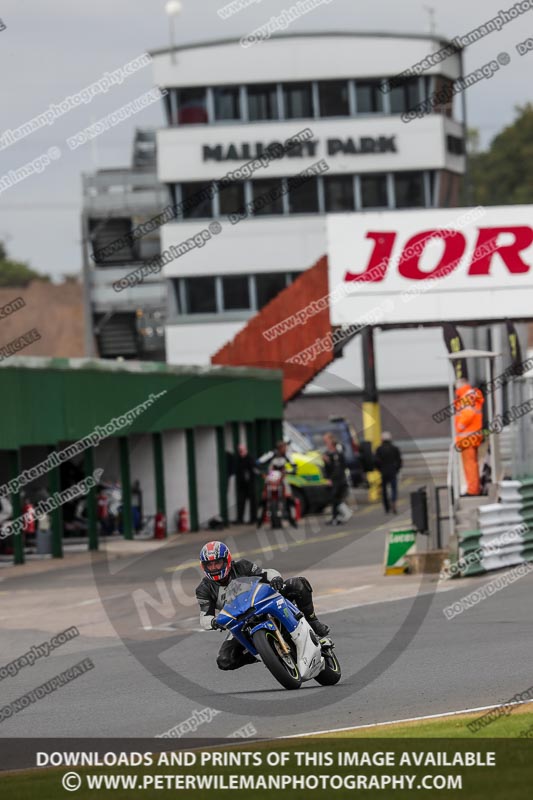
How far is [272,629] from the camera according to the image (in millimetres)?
12039

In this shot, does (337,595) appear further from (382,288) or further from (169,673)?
(382,288)

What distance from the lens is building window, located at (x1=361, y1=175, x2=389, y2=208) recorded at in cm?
6116

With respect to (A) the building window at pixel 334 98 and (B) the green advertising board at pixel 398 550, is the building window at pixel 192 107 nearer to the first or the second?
(A) the building window at pixel 334 98

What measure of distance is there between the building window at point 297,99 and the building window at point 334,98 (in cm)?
46

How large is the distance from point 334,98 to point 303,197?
3967mm

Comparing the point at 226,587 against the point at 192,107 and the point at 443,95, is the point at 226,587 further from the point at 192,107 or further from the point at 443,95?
the point at 192,107

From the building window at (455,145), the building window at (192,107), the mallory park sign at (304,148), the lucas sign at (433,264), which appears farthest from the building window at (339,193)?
the lucas sign at (433,264)

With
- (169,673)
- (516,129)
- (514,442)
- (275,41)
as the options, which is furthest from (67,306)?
(169,673)

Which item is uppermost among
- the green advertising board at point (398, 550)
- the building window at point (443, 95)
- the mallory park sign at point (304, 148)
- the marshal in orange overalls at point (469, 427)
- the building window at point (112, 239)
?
the building window at point (443, 95)

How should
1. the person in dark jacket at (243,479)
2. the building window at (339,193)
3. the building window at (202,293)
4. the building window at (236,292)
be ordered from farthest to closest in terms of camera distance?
the building window at (202,293), the building window at (236,292), the building window at (339,193), the person in dark jacket at (243,479)

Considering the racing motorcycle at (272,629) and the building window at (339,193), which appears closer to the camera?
the racing motorcycle at (272,629)

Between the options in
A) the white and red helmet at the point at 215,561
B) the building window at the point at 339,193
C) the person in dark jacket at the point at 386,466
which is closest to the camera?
the white and red helmet at the point at 215,561

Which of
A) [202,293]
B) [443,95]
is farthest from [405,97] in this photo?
[202,293]

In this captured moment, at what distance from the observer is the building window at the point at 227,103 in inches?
2402
